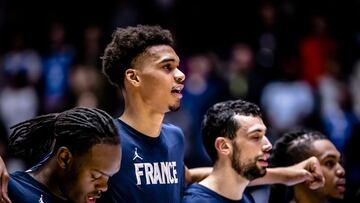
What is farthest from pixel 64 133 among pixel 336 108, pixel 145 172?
pixel 336 108

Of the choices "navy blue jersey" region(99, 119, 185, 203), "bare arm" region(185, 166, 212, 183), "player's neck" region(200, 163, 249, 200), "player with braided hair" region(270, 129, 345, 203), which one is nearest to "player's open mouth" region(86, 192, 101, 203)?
"navy blue jersey" region(99, 119, 185, 203)

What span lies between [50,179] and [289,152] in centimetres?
218

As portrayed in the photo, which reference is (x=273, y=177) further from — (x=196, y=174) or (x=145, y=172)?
(x=145, y=172)

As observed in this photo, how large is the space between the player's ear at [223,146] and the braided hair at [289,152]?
2.54 ft

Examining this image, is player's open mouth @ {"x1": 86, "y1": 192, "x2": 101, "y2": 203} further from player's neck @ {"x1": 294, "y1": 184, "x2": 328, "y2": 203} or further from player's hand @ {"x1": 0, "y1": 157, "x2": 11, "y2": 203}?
player's neck @ {"x1": 294, "y1": 184, "x2": 328, "y2": 203}

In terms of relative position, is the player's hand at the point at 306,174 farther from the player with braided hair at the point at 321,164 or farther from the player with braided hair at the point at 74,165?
the player with braided hair at the point at 74,165

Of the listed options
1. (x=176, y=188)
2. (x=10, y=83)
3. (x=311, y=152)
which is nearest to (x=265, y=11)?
(x=10, y=83)

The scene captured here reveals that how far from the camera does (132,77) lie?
5152 mm

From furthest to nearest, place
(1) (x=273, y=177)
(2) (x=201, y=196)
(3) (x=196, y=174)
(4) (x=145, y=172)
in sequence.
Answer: (3) (x=196, y=174), (1) (x=273, y=177), (2) (x=201, y=196), (4) (x=145, y=172)

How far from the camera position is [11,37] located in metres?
12.2

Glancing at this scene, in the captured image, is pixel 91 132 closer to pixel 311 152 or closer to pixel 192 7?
pixel 311 152

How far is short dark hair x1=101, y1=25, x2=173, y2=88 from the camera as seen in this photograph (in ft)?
17.1

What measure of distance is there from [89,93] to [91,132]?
537cm

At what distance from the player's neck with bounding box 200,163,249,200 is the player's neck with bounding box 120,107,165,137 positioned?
1.68 feet
